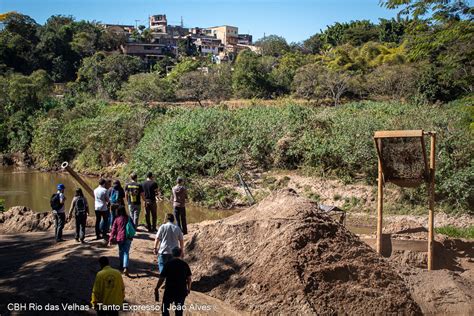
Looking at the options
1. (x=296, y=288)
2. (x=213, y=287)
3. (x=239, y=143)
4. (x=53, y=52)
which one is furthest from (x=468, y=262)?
(x=53, y=52)

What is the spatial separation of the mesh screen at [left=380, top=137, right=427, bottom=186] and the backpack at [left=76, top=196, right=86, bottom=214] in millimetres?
6411

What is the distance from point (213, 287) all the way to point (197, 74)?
1645 inches

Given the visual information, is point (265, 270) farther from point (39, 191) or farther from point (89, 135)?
point (89, 135)

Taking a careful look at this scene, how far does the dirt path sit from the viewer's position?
7.80m

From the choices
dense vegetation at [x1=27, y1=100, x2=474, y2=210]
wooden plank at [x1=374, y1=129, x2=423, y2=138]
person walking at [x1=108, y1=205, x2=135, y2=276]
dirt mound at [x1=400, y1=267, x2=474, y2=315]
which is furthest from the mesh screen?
dense vegetation at [x1=27, y1=100, x2=474, y2=210]

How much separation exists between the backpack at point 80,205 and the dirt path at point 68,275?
2.41 ft

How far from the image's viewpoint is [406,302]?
9055 millimetres

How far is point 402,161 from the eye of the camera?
11078mm

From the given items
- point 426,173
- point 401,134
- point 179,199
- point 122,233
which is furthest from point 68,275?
point 426,173

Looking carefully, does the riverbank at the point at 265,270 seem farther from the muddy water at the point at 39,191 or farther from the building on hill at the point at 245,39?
the building on hill at the point at 245,39

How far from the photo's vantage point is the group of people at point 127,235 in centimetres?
671

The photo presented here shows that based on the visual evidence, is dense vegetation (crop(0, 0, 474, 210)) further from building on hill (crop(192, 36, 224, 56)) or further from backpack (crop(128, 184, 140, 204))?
building on hill (crop(192, 36, 224, 56))

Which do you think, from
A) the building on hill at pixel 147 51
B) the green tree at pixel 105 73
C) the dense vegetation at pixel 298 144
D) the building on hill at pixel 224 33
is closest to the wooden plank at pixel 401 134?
the dense vegetation at pixel 298 144

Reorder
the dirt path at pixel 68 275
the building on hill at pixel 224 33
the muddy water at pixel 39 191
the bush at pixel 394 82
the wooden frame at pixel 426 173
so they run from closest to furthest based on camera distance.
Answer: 1. the dirt path at pixel 68 275
2. the wooden frame at pixel 426 173
3. the muddy water at pixel 39 191
4. the bush at pixel 394 82
5. the building on hill at pixel 224 33
